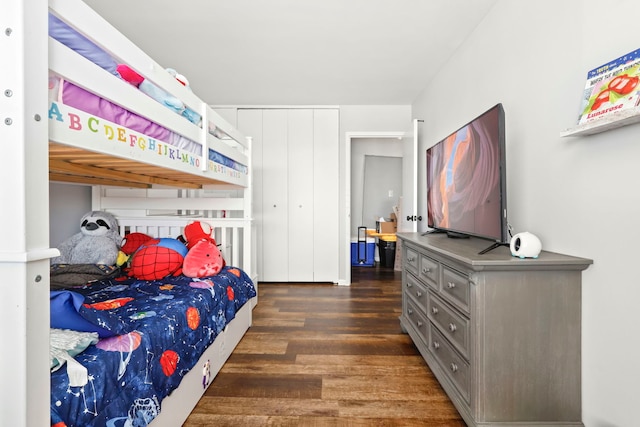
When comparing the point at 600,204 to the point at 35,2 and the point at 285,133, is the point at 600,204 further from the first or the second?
the point at 285,133

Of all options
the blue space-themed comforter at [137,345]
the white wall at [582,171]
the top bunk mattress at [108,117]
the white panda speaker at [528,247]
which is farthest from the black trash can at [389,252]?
the white panda speaker at [528,247]

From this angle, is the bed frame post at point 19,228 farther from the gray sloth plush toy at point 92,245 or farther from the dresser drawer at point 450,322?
the gray sloth plush toy at point 92,245

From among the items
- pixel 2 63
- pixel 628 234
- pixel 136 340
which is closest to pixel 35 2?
pixel 2 63

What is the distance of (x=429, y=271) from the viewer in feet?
6.59

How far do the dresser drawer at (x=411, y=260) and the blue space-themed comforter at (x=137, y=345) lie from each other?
123 cm

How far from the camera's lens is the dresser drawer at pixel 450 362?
1478mm

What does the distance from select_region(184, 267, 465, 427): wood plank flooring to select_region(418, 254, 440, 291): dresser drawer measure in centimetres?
53

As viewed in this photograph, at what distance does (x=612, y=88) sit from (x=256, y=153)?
3685mm

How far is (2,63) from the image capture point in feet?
2.23

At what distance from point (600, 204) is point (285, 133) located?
3.52 meters

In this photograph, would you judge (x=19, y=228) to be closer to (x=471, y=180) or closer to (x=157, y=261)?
(x=157, y=261)

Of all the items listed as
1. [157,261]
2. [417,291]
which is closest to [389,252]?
[417,291]

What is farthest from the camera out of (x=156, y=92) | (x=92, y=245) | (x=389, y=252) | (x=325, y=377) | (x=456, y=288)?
(x=389, y=252)

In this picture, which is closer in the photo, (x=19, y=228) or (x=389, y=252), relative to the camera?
(x=19, y=228)
